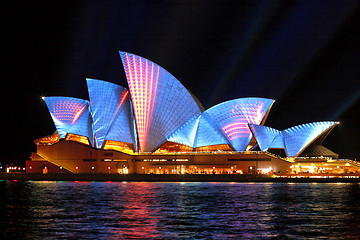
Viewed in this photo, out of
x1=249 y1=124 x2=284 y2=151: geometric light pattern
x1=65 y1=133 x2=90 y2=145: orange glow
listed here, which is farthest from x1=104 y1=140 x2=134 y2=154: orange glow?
x1=249 y1=124 x2=284 y2=151: geometric light pattern

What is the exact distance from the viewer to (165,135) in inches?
2950

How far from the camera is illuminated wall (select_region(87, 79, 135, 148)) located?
7312 centimetres

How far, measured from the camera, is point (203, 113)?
75562 mm

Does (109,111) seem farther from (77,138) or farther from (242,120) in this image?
(242,120)

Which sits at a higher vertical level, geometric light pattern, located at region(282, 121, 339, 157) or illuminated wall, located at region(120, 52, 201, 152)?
illuminated wall, located at region(120, 52, 201, 152)

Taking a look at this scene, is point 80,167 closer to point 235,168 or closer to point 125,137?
point 125,137

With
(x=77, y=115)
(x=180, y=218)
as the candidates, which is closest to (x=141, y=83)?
(x=77, y=115)

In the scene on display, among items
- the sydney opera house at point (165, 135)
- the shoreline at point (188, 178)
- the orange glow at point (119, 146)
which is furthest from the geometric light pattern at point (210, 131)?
the orange glow at point (119, 146)

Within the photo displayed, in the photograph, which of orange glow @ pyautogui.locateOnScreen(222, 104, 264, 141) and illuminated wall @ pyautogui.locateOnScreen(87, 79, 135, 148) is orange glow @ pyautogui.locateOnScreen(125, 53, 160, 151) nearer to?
illuminated wall @ pyautogui.locateOnScreen(87, 79, 135, 148)

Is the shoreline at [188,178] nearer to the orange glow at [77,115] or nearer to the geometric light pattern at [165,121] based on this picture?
the geometric light pattern at [165,121]

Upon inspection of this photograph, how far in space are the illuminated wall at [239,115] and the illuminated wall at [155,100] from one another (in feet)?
12.5

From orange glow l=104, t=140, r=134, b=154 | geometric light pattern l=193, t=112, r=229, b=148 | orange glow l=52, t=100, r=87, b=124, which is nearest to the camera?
geometric light pattern l=193, t=112, r=229, b=148

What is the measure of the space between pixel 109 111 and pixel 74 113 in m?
7.19

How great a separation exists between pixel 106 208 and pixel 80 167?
49.8 m
